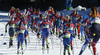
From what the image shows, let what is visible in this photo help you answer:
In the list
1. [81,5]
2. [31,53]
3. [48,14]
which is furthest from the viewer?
[81,5]

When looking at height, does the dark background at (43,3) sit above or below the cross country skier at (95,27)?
above

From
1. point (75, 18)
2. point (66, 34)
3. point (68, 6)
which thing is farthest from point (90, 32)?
point (68, 6)

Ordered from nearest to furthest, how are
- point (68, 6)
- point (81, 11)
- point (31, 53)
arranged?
point (31, 53)
point (81, 11)
point (68, 6)

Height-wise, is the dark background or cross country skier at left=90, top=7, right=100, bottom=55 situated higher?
the dark background

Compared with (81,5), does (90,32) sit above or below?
below

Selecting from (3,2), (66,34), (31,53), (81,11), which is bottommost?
(31,53)

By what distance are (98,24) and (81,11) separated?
1022 inches

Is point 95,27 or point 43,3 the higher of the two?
point 43,3

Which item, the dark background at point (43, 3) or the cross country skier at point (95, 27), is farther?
the dark background at point (43, 3)

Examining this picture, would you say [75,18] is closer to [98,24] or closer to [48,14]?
[48,14]

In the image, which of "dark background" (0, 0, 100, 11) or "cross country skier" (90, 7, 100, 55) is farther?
"dark background" (0, 0, 100, 11)

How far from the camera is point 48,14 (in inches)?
794

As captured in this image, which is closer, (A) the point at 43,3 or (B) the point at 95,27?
(B) the point at 95,27

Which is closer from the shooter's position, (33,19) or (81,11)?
(33,19)
